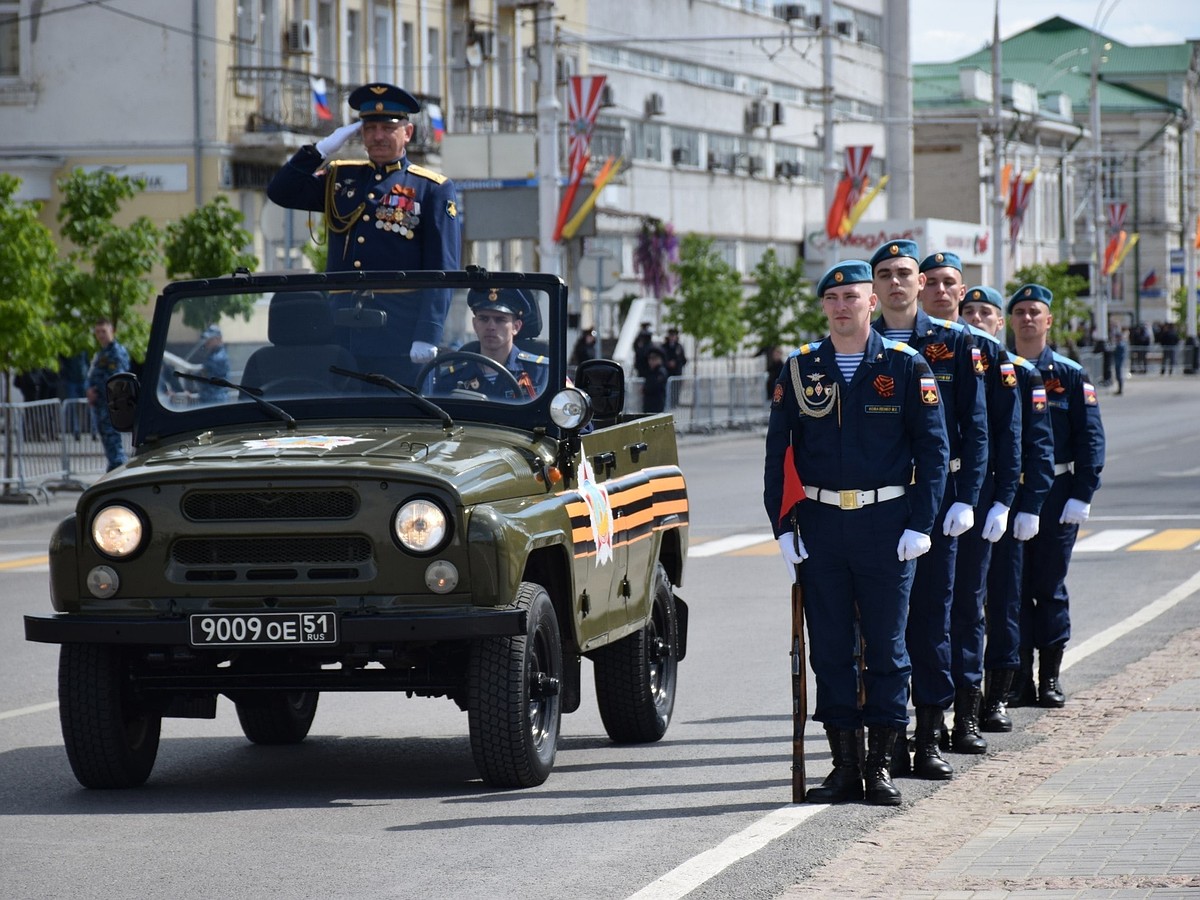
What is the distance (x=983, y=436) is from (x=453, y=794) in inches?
98.8

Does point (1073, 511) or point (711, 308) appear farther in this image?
point (711, 308)

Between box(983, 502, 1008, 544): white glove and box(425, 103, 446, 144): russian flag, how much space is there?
38958 mm

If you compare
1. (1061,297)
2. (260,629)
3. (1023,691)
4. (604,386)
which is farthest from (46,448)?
(1061,297)

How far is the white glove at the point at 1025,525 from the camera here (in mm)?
10242

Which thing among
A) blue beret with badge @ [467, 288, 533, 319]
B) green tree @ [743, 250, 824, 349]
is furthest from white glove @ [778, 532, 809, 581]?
green tree @ [743, 250, 824, 349]

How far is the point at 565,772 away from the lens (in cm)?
911

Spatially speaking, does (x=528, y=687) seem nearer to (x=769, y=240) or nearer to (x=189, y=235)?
(x=189, y=235)

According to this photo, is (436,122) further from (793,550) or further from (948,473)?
(793,550)

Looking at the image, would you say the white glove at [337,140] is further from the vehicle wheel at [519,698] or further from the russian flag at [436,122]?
the russian flag at [436,122]

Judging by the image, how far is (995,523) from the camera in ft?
31.4

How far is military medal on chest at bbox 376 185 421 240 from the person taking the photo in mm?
10125

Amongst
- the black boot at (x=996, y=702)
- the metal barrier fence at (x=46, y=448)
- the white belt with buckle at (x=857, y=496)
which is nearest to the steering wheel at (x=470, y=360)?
the white belt with buckle at (x=857, y=496)

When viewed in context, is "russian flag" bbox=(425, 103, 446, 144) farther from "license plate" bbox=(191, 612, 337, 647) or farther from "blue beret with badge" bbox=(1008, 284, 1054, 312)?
"license plate" bbox=(191, 612, 337, 647)

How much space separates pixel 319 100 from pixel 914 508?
1442 inches
